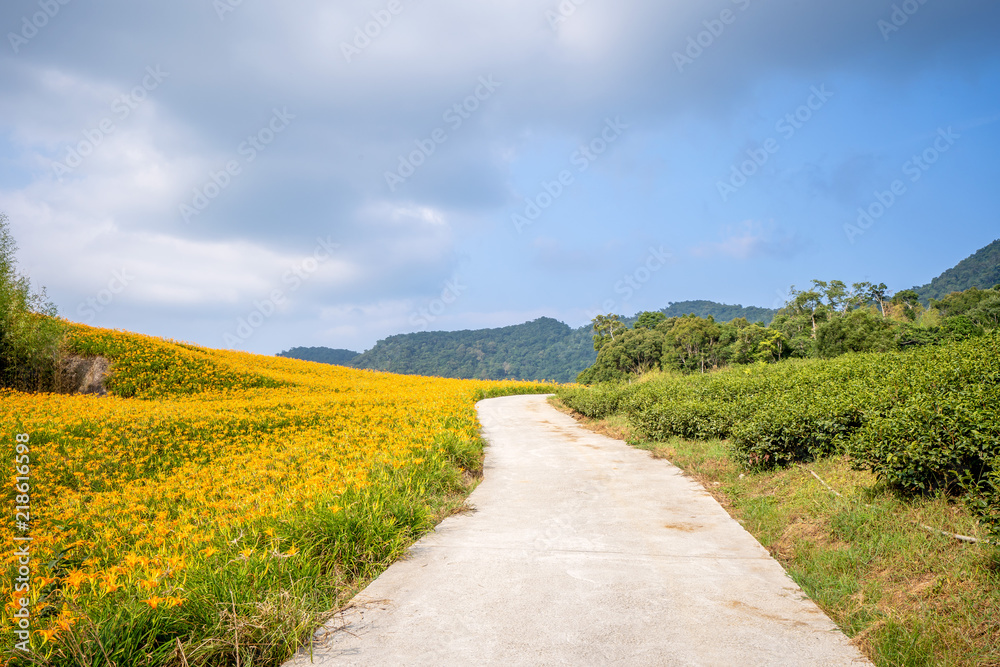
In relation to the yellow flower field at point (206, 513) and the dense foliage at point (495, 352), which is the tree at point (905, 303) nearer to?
the dense foliage at point (495, 352)

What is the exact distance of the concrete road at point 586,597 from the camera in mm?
2604

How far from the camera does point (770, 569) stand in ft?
12.5

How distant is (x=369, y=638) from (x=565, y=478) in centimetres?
444

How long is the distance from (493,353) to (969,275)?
355ft

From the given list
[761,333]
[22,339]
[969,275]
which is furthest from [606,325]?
[969,275]

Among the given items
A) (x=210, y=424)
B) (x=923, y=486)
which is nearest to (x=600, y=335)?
(x=210, y=424)

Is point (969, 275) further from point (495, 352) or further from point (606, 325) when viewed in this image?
point (495, 352)

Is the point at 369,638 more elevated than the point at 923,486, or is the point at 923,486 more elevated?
the point at 923,486

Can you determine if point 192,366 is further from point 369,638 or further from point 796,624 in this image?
point 796,624

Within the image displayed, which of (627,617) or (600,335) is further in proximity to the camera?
(600,335)

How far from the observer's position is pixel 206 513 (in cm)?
507

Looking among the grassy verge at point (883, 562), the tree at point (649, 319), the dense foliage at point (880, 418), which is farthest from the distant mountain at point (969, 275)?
the grassy verge at point (883, 562)

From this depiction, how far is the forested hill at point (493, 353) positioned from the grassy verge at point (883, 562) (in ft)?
328

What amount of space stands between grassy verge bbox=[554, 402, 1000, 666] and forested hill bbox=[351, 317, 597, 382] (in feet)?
328
